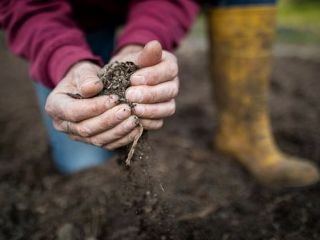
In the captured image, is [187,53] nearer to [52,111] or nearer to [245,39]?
[245,39]

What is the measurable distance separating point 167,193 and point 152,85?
514 millimetres

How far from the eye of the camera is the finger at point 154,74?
94 cm

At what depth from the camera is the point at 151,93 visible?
941 mm

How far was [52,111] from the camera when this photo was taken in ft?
3.30

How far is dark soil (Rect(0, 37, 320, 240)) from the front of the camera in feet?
3.94

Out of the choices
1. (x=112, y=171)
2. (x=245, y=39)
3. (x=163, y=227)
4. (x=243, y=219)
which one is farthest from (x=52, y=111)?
(x=245, y=39)

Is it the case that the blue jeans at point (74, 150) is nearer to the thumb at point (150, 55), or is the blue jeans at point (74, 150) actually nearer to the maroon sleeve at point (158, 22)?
the maroon sleeve at point (158, 22)

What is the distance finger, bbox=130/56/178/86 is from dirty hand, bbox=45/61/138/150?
0.23ft

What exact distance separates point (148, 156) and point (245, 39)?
759mm

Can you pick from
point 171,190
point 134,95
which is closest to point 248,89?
point 171,190

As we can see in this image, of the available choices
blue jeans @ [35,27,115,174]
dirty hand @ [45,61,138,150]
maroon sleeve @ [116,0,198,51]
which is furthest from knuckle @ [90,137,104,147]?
blue jeans @ [35,27,115,174]

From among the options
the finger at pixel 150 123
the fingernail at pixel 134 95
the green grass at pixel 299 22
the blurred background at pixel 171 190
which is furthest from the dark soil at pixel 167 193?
the green grass at pixel 299 22

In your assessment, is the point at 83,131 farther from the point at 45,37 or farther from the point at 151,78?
the point at 45,37

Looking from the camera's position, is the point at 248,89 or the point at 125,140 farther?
the point at 248,89
